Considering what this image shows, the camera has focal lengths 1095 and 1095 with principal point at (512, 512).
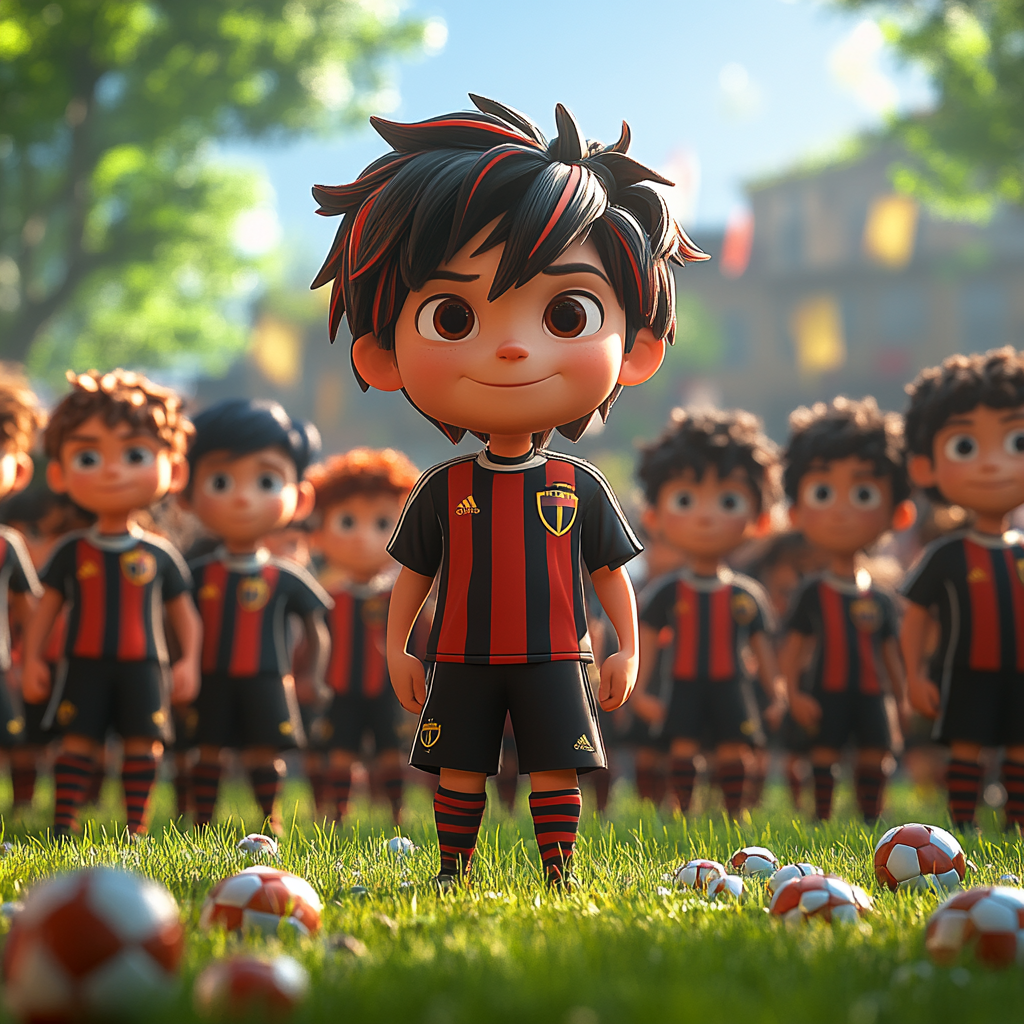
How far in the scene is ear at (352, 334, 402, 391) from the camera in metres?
3.90

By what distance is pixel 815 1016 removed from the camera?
191 centimetres

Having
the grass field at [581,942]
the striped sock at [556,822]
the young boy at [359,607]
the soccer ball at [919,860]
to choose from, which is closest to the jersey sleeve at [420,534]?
the striped sock at [556,822]

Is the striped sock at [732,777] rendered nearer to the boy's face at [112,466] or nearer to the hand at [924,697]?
the hand at [924,697]

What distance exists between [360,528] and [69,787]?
225 centimetres

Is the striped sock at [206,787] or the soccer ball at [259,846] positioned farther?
the striped sock at [206,787]

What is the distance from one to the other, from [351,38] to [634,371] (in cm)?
1481

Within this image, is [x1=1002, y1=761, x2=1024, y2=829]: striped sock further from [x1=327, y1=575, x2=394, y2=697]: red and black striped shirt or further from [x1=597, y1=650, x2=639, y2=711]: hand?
[x1=327, y1=575, x2=394, y2=697]: red and black striped shirt

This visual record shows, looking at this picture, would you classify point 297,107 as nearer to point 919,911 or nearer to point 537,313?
point 537,313

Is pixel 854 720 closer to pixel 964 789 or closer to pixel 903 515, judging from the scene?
pixel 964 789

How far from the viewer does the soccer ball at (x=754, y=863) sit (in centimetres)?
363

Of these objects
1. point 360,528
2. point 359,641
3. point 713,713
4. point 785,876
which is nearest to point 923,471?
point 713,713

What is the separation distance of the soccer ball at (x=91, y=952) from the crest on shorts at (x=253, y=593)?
3.72m

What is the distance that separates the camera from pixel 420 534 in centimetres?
383

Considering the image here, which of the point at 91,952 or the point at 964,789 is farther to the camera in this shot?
the point at 964,789
